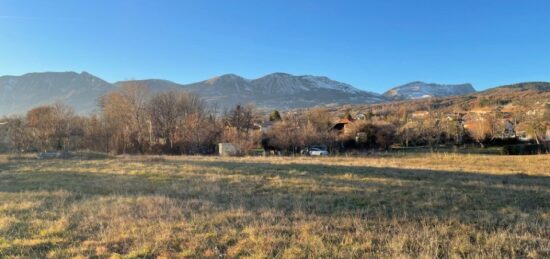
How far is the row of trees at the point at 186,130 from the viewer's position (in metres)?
43.5

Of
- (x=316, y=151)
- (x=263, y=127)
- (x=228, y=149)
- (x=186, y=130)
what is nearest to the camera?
(x=228, y=149)

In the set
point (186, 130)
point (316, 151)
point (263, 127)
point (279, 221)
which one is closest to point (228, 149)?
point (186, 130)

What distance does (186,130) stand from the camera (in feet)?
148

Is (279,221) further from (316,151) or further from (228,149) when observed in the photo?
(316,151)

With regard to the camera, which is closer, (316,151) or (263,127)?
(316,151)

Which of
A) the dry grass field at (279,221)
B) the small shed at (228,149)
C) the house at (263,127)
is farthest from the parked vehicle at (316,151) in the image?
the dry grass field at (279,221)

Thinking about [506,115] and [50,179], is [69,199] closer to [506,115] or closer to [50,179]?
[50,179]

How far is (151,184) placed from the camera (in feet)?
43.9

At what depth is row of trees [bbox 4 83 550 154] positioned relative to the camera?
4347 cm

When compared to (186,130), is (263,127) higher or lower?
higher

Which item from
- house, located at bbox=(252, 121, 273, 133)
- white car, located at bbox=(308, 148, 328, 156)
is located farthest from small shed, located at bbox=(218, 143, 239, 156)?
house, located at bbox=(252, 121, 273, 133)

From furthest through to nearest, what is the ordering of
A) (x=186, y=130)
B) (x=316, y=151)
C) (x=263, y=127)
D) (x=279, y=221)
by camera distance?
(x=263, y=127), (x=316, y=151), (x=186, y=130), (x=279, y=221)

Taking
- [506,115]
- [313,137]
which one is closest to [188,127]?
[313,137]

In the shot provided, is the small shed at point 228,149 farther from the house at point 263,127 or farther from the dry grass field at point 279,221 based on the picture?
the dry grass field at point 279,221
